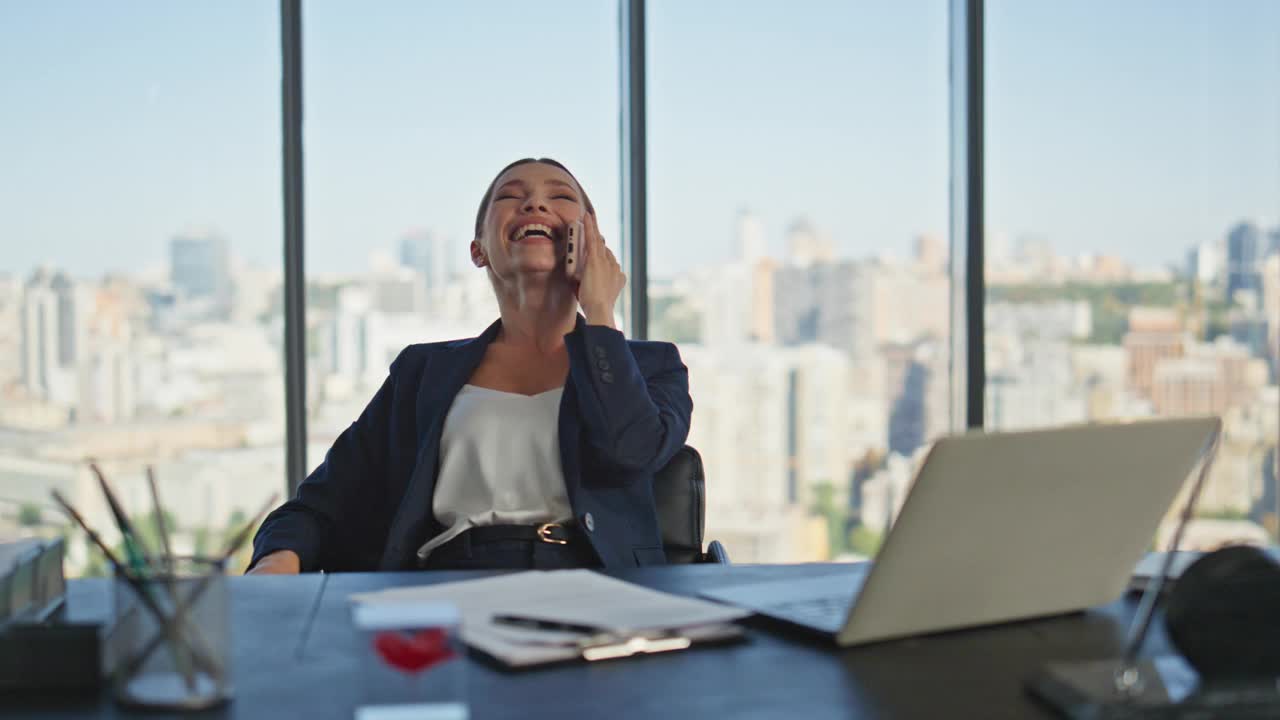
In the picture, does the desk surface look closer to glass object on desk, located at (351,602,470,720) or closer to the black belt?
glass object on desk, located at (351,602,470,720)

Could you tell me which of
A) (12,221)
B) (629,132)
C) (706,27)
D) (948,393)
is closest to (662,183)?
(629,132)

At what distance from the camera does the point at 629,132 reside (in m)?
3.81

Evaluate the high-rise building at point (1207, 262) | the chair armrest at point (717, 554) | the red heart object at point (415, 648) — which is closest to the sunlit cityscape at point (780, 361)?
the high-rise building at point (1207, 262)

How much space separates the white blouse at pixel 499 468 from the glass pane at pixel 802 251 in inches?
62.3

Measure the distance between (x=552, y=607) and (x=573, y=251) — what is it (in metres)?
1.24

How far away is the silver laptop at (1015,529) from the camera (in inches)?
45.3

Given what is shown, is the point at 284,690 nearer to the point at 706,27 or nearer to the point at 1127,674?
the point at 1127,674

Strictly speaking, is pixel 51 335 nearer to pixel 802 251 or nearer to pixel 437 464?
pixel 437 464

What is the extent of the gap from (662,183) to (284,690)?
289 cm

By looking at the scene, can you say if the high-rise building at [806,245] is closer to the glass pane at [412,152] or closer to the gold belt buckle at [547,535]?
the glass pane at [412,152]

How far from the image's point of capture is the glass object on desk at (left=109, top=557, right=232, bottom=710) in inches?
40.6

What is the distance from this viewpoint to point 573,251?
2449 millimetres

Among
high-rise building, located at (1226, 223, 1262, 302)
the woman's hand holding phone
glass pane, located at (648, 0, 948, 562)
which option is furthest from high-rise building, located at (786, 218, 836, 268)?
the woman's hand holding phone

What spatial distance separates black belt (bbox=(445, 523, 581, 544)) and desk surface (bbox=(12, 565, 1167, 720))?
2.62 feet
